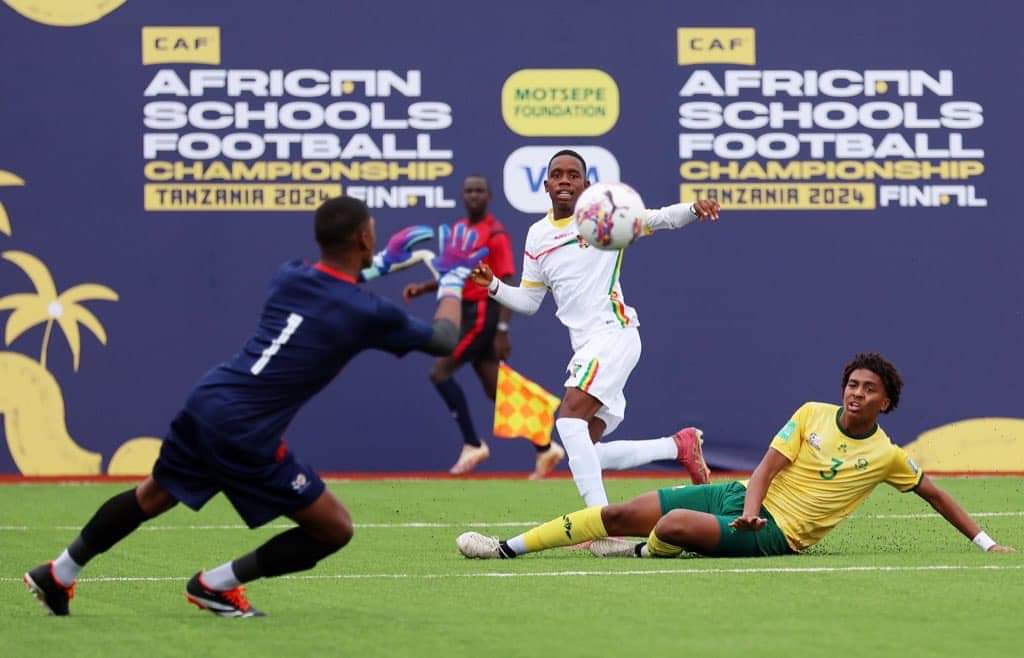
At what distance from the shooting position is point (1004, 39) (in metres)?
17.7

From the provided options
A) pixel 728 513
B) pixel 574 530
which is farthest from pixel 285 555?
pixel 728 513

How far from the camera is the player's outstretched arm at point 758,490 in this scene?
31.5ft

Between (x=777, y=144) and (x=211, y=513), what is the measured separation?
6425 millimetres

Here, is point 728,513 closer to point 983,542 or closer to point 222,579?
point 983,542

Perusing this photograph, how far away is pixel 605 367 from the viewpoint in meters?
11.2

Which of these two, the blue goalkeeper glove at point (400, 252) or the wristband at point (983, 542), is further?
the wristband at point (983, 542)

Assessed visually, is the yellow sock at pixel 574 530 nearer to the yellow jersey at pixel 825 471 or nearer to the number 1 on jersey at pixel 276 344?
the yellow jersey at pixel 825 471

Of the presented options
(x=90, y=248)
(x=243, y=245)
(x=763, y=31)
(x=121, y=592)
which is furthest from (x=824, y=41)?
(x=121, y=592)

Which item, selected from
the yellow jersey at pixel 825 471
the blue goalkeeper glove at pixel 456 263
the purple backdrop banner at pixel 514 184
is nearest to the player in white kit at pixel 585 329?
the yellow jersey at pixel 825 471

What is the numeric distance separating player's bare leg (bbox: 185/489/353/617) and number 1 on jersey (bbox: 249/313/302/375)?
22.9 inches

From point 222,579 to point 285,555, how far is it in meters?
0.30

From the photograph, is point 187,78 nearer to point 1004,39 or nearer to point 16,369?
point 16,369

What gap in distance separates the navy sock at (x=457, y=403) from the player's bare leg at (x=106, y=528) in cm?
892

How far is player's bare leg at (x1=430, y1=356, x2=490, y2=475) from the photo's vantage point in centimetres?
1691
